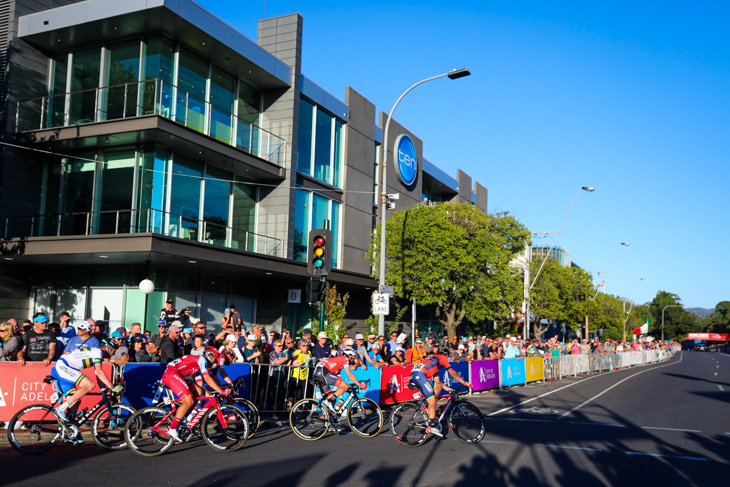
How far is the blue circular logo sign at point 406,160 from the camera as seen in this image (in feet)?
115

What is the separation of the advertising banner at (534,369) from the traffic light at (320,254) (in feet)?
44.1

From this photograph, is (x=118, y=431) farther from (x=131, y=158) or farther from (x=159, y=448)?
(x=131, y=158)

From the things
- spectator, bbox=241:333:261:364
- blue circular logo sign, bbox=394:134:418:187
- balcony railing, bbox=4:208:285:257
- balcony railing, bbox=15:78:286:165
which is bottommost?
spectator, bbox=241:333:261:364

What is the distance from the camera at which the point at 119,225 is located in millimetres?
18969

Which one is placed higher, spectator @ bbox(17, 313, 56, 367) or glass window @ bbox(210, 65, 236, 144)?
glass window @ bbox(210, 65, 236, 144)

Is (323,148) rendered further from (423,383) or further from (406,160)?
(423,383)

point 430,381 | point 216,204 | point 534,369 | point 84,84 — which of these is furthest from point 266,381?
point 534,369

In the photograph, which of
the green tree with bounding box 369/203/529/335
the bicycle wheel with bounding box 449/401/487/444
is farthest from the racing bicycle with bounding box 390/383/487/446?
the green tree with bounding box 369/203/529/335

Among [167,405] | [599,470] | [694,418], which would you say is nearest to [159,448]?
[167,405]

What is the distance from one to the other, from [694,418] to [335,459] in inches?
373

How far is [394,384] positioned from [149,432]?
25.7 feet

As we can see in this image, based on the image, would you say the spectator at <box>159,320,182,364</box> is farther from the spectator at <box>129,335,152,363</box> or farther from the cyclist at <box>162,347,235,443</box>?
the cyclist at <box>162,347,235,443</box>

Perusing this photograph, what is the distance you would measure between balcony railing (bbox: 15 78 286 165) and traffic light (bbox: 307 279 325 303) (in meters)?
Result: 8.18

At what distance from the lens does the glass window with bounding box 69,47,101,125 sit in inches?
789
